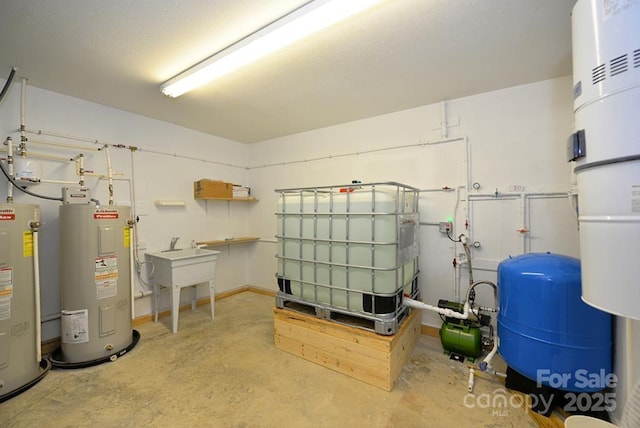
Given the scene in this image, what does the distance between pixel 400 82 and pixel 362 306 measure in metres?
2.17

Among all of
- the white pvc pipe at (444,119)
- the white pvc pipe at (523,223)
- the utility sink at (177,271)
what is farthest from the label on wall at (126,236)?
the white pvc pipe at (523,223)

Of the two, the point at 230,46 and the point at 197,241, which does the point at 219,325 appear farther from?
the point at 230,46

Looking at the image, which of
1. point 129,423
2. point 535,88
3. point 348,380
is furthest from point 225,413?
point 535,88

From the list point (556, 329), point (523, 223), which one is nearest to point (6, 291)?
point (556, 329)

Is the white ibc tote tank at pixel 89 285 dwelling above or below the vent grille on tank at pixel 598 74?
below

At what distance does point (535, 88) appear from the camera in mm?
2531

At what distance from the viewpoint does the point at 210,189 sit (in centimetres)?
396

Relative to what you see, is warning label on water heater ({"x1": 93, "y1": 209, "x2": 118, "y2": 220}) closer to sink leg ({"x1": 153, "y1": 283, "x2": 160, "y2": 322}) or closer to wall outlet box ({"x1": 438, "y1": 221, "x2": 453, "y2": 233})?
sink leg ({"x1": 153, "y1": 283, "x2": 160, "y2": 322})

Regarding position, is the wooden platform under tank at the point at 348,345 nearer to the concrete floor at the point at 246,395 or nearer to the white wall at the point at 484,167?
the concrete floor at the point at 246,395

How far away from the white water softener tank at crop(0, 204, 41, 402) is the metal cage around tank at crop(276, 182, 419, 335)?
208cm

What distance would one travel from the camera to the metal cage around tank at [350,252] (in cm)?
216

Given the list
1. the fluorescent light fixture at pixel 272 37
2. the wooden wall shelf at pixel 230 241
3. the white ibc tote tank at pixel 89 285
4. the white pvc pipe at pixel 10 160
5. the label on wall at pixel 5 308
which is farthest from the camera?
the wooden wall shelf at pixel 230 241

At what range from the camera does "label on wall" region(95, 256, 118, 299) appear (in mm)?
2488

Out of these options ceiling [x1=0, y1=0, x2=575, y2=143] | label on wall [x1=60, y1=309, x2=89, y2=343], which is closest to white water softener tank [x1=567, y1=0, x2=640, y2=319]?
ceiling [x1=0, y1=0, x2=575, y2=143]
